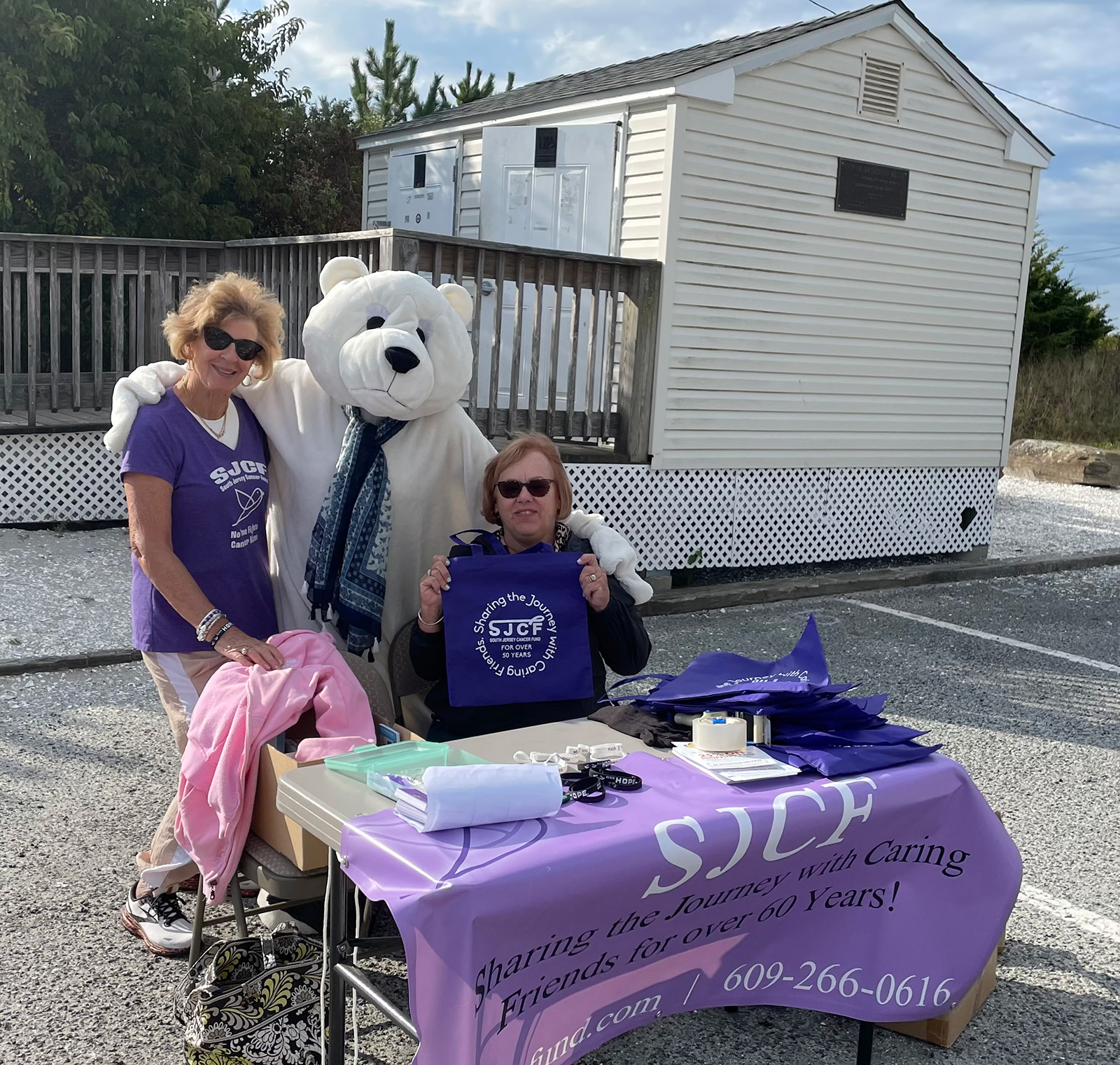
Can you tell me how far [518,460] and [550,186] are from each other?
6594mm

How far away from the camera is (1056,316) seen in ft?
79.4

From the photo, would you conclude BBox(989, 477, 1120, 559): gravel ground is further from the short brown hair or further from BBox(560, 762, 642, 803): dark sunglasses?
BBox(560, 762, 642, 803): dark sunglasses

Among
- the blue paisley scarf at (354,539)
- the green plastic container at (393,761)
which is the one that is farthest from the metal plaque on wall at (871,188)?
the green plastic container at (393,761)

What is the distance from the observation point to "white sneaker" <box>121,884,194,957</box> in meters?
3.16

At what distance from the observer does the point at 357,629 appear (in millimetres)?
3543

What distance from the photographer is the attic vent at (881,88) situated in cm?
908

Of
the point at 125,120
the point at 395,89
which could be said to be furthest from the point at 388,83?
the point at 125,120

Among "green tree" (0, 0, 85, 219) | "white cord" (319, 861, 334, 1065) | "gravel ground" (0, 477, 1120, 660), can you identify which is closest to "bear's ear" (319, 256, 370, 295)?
"white cord" (319, 861, 334, 1065)

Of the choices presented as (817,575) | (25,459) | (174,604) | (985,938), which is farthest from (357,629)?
(817,575)

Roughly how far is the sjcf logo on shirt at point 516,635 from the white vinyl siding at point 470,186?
7.71 meters

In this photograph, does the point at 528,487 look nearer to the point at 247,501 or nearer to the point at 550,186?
the point at 247,501

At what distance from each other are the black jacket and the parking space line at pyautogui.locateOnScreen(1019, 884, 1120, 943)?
151 cm

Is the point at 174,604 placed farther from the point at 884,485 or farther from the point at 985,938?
the point at 884,485

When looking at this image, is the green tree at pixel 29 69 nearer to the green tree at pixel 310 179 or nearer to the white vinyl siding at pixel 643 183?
the green tree at pixel 310 179
